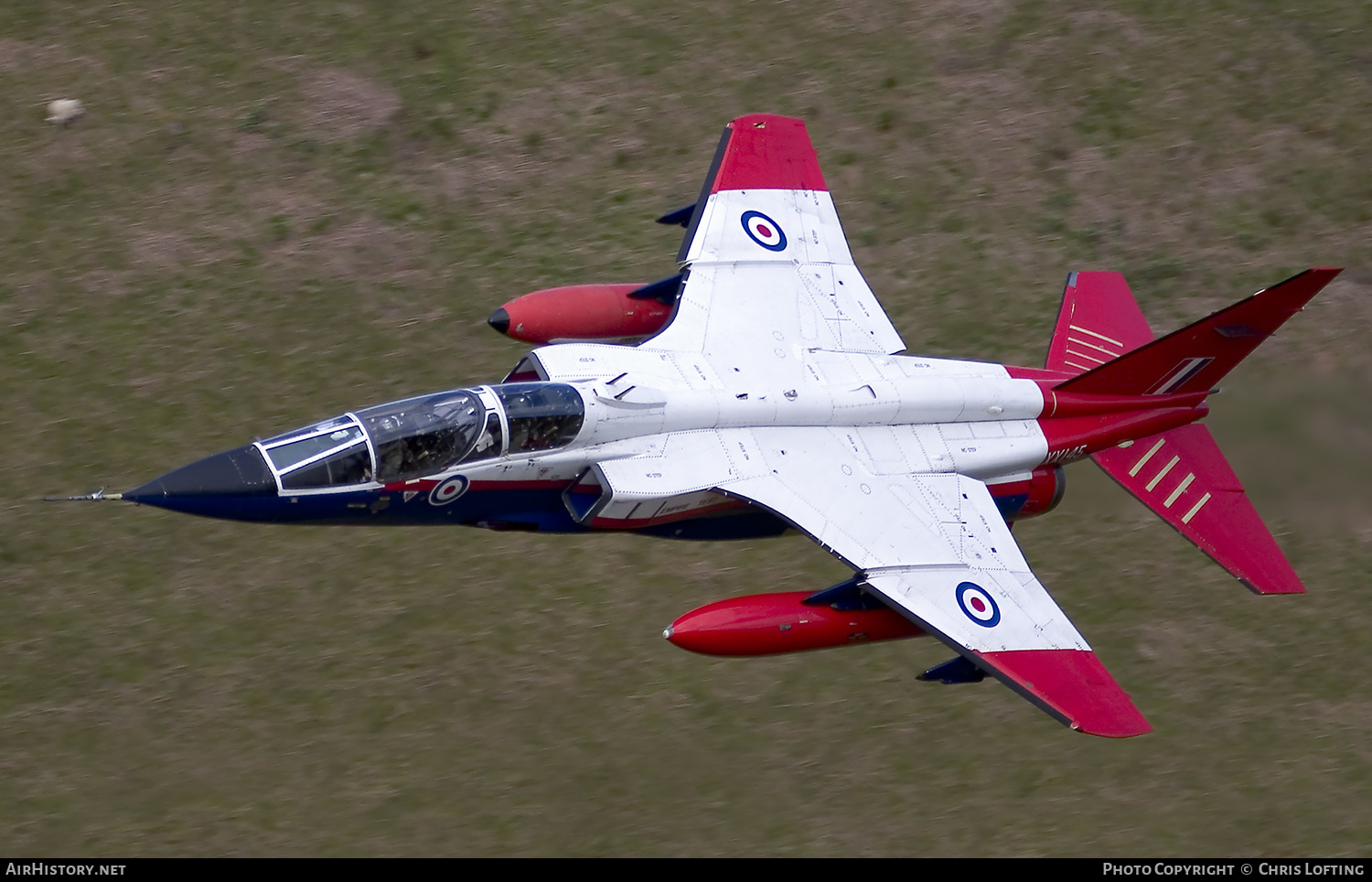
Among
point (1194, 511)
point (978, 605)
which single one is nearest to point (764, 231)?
point (978, 605)

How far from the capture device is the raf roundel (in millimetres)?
16016

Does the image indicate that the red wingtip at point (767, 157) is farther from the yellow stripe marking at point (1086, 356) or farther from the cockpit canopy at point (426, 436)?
the cockpit canopy at point (426, 436)

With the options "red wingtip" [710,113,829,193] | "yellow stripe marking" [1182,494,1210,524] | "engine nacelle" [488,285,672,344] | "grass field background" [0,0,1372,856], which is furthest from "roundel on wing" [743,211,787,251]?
"yellow stripe marking" [1182,494,1210,524]

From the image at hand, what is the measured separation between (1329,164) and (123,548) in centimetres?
2112

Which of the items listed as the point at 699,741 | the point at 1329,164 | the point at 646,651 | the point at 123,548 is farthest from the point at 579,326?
the point at 1329,164

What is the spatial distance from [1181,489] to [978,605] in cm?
406

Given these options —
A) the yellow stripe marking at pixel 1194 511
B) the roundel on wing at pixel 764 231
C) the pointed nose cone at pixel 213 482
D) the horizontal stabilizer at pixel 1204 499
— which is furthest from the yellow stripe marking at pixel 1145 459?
the pointed nose cone at pixel 213 482

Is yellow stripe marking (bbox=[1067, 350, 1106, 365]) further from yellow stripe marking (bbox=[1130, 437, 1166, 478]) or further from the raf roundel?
the raf roundel

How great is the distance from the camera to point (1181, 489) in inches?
738

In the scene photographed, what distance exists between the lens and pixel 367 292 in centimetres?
2255

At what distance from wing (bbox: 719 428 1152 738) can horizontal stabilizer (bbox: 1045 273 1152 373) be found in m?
2.93

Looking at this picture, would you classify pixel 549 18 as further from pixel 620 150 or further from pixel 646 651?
pixel 646 651

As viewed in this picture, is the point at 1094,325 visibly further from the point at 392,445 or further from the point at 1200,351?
the point at 392,445

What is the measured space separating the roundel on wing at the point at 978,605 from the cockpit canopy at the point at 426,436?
4.86 m
